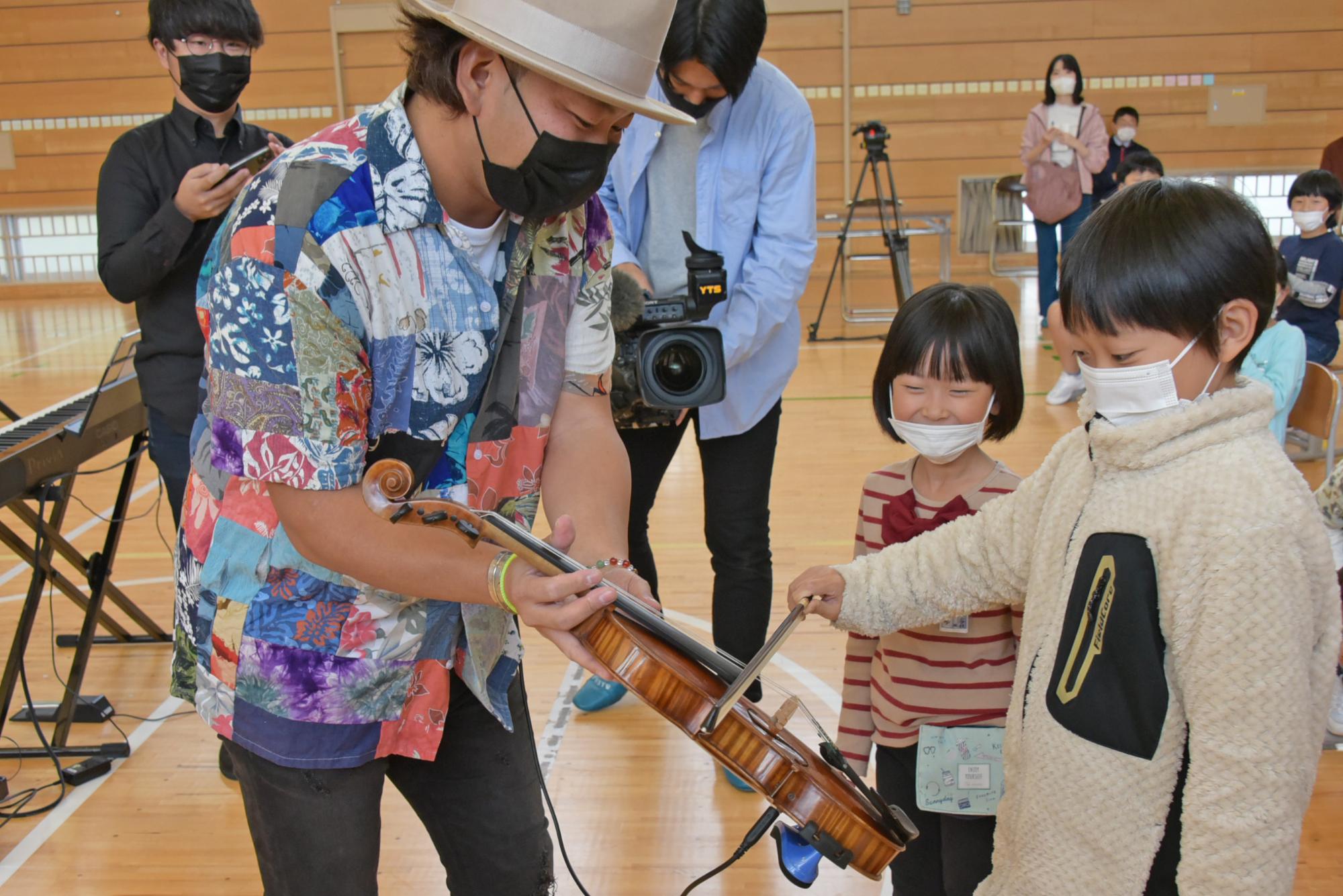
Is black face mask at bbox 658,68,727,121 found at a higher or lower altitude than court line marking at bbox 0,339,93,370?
higher

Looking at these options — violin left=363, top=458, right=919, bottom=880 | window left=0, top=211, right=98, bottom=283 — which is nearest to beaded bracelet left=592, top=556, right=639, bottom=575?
violin left=363, top=458, right=919, bottom=880

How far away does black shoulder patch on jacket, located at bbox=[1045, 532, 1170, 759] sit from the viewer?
4.19ft

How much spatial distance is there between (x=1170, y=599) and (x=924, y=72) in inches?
427

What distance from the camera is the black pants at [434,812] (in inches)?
56.8


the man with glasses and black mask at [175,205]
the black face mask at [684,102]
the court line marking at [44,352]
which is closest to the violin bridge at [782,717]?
the black face mask at [684,102]

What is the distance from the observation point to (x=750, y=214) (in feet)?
8.65

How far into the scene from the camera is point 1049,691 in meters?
1.39

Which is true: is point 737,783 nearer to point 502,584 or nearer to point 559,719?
point 559,719

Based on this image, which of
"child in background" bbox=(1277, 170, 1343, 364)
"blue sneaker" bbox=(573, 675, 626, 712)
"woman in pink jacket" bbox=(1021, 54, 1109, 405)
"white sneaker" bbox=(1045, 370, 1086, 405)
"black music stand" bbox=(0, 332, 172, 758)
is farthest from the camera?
"woman in pink jacket" bbox=(1021, 54, 1109, 405)

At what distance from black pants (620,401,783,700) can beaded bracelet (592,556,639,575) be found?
1.20m

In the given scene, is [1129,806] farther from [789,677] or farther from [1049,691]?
[789,677]

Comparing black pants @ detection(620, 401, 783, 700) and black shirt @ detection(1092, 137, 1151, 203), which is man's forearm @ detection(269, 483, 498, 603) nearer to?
black pants @ detection(620, 401, 783, 700)

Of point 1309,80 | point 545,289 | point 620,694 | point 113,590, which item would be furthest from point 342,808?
point 1309,80

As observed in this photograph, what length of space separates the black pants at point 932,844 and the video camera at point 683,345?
2.75 ft
